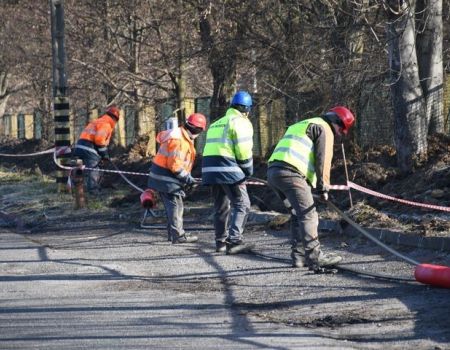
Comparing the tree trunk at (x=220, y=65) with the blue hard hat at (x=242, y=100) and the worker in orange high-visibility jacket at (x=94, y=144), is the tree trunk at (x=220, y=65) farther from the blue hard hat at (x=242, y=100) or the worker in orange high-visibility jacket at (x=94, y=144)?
the blue hard hat at (x=242, y=100)

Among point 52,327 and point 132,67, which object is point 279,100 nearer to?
point 132,67

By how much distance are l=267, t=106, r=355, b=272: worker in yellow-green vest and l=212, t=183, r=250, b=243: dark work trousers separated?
147cm

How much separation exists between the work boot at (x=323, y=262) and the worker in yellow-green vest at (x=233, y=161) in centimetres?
171

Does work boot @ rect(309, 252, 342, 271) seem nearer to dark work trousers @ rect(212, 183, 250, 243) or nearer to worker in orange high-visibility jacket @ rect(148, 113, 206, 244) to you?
dark work trousers @ rect(212, 183, 250, 243)

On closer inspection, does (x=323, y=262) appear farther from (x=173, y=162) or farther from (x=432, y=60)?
(x=432, y=60)

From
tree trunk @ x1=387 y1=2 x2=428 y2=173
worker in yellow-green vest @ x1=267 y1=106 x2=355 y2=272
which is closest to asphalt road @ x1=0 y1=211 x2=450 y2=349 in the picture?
worker in yellow-green vest @ x1=267 y1=106 x2=355 y2=272

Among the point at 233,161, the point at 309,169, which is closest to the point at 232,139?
the point at 233,161

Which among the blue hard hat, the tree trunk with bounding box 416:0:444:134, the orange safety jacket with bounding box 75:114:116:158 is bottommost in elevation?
the orange safety jacket with bounding box 75:114:116:158

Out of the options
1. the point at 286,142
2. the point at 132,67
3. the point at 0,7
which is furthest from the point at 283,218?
the point at 0,7

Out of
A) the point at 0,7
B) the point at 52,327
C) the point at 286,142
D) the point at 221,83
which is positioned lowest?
the point at 52,327

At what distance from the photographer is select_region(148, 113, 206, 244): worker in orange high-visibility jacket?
43.4 ft

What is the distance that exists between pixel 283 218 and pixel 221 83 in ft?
24.3

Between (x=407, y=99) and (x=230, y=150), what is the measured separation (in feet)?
14.5

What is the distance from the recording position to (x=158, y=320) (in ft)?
26.9
